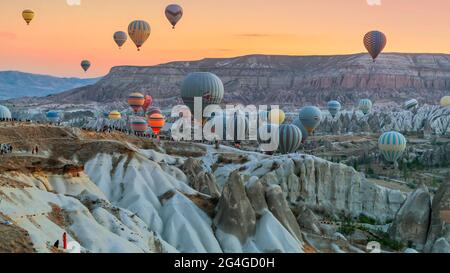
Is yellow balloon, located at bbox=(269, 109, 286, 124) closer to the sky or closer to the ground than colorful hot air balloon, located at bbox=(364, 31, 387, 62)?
closer to the ground

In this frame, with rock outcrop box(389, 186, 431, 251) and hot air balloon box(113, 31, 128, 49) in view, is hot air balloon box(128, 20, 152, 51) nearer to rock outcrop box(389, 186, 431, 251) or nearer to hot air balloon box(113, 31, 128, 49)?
hot air balloon box(113, 31, 128, 49)

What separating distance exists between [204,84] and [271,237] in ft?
161

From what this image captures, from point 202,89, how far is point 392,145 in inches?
1197

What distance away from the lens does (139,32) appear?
110m

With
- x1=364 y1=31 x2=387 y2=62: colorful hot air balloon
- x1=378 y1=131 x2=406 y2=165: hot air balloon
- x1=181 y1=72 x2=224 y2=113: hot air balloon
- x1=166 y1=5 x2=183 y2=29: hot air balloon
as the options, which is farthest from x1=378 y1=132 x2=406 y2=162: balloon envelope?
x1=166 y1=5 x2=183 y2=29: hot air balloon

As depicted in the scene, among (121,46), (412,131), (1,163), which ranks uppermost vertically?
(121,46)

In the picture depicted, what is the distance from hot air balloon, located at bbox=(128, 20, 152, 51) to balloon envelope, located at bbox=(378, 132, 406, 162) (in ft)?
133

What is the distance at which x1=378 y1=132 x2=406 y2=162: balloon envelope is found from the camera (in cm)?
10044

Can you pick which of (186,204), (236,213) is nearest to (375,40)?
(186,204)

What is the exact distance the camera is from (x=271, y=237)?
42.8 meters

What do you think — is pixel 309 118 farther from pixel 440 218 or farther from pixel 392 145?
pixel 440 218
